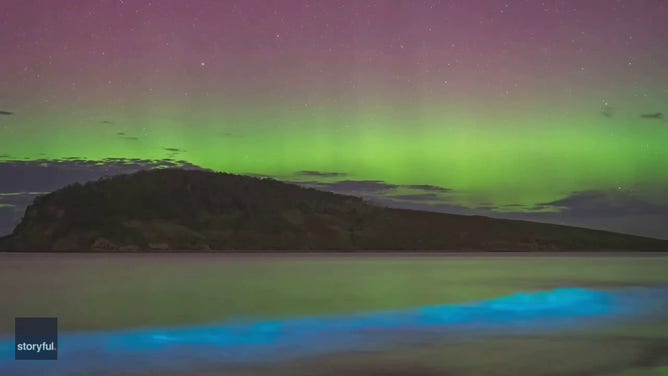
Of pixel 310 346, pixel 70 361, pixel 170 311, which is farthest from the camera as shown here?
pixel 170 311

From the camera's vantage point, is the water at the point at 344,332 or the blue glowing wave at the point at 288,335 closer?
the water at the point at 344,332

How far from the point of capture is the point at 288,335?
17328 mm

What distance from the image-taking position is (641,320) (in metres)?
21.3

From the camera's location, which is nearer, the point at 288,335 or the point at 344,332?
the point at 288,335

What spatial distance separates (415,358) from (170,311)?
36.9ft

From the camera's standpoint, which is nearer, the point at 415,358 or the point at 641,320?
the point at 415,358

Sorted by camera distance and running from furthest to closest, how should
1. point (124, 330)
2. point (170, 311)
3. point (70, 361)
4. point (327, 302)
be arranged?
1. point (327, 302)
2. point (170, 311)
3. point (124, 330)
4. point (70, 361)

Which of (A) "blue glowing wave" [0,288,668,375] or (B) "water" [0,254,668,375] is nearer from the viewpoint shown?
(B) "water" [0,254,668,375]

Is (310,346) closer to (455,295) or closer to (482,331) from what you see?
(482,331)

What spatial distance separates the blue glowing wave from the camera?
13328 millimetres

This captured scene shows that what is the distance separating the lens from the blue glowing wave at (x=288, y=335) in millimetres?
13328

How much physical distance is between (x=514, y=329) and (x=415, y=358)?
5822 mm

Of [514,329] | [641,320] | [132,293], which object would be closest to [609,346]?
[514,329]

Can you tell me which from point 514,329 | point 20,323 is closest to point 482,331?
point 514,329
